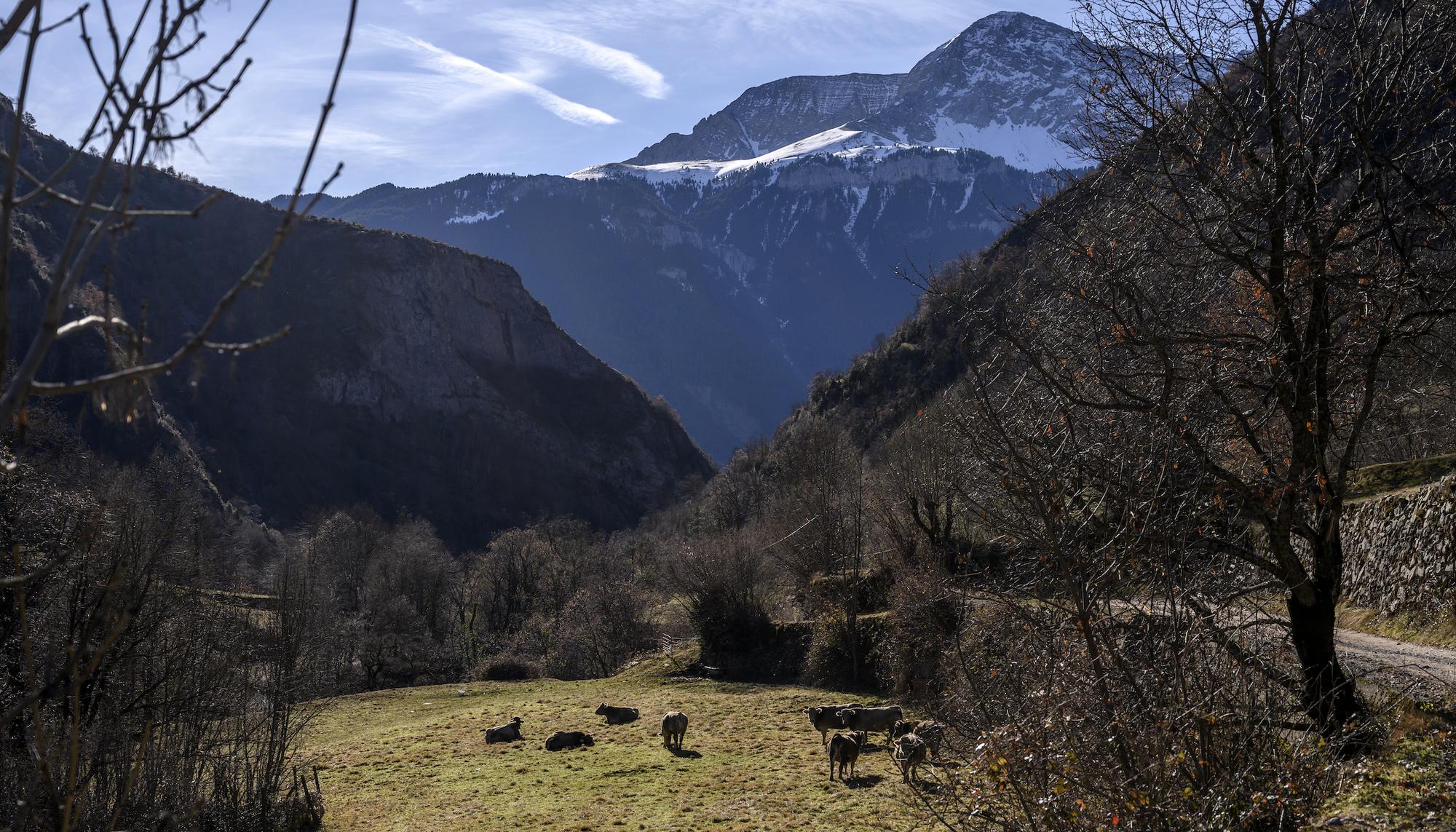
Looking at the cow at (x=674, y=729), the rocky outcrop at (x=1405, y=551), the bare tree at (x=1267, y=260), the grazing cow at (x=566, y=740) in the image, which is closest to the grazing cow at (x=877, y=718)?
the cow at (x=674, y=729)

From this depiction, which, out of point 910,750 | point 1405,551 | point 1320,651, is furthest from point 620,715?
point 1320,651

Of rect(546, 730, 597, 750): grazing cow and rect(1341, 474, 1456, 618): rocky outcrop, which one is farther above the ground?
rect(1341, 474, 1456, 618): rocky outcrop

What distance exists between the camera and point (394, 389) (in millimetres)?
124062

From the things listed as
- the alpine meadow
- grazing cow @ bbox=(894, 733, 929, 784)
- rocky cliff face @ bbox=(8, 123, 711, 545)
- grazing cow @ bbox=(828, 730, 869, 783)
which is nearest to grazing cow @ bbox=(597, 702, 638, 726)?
the alpine meadow

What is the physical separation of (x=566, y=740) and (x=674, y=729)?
3476mm

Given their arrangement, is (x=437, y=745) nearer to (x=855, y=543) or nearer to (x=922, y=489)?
(x=855, y=543)

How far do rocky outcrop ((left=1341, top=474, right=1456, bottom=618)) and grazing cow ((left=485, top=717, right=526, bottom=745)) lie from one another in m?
19.9

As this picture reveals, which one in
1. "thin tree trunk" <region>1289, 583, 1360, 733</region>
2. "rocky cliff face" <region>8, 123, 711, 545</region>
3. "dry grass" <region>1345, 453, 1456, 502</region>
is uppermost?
"rocky cliff face" <region>8, 123, 711, 545</region>

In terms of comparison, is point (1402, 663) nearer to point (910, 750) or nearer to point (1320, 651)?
point (1320, 651)

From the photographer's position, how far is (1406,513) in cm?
1622

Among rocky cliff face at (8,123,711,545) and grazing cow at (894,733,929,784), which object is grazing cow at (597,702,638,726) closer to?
grazing cow at (894,733,929,784)

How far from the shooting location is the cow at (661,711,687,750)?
22.3m

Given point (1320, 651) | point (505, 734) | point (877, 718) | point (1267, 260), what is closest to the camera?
point (1320, 651)

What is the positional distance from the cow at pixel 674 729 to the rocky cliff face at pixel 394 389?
296ft
